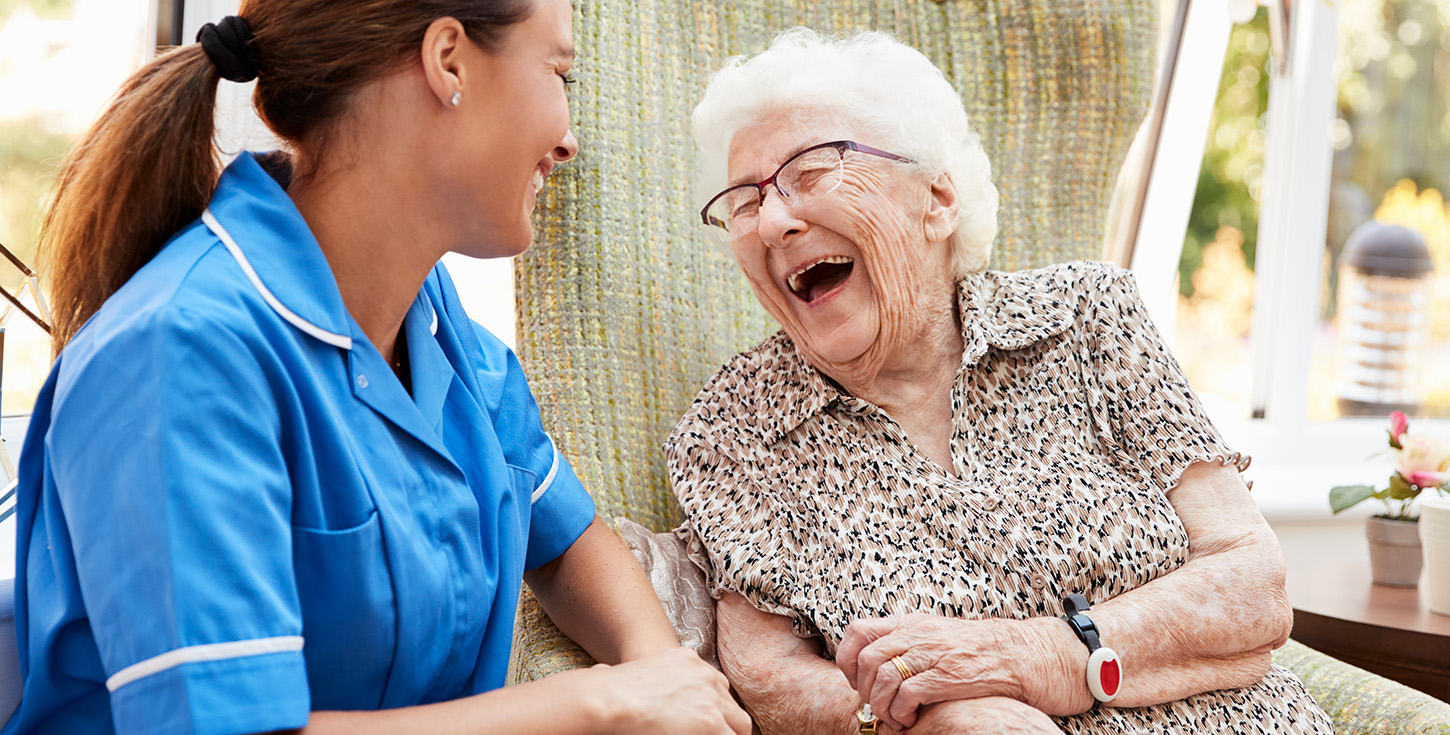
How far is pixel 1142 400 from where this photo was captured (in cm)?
135

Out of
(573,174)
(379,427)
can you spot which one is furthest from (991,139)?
(379,427)

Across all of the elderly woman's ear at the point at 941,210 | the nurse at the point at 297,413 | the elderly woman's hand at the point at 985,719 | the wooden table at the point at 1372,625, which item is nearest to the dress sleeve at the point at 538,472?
the nurse at the point at 297,413

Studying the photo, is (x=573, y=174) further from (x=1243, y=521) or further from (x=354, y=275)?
(x=1243, y=521)

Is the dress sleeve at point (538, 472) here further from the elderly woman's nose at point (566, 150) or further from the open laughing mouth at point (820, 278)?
the open laughing mouth at point (820, 278)

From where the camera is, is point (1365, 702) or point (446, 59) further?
point (1365, 702)

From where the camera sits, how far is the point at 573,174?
1.54 metres

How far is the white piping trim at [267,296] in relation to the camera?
0.82 m

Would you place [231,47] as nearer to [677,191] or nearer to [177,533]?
[177,533]

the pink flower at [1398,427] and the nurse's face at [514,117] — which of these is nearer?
the nurse's face at [514,117]

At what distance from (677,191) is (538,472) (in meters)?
0.63

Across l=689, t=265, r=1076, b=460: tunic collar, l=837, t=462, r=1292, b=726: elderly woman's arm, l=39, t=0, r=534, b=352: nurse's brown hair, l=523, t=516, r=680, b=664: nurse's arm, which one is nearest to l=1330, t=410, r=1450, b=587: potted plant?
l=837, t=462, r=1292, b=726: elderly woman's arm

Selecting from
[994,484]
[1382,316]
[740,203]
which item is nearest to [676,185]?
[740,203]

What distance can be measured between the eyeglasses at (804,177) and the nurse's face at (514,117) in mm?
485

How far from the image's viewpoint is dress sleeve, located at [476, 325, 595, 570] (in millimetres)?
1178
